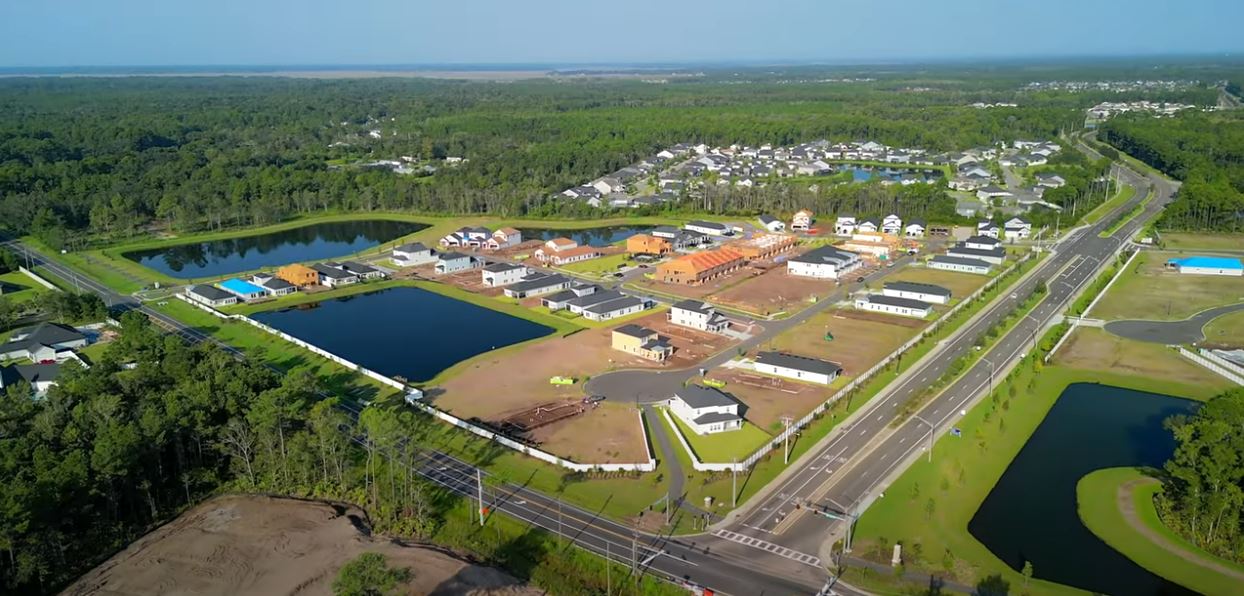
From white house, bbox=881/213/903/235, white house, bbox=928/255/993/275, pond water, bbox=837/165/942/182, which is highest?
pond water, bbox=837/165/942/182

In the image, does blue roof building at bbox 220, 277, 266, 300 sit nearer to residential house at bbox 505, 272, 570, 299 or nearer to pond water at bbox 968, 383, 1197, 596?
residential house at bbox 505, 272, 570, 299

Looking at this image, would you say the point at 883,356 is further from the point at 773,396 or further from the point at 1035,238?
the point at 1035,238

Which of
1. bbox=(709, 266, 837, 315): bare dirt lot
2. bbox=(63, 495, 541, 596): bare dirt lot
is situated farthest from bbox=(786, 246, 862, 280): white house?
bbox=(63, 495, 541, 596): bare dirt lot

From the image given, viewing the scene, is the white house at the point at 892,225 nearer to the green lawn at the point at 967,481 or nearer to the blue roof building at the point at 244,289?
the green lawn at the point at 967,481

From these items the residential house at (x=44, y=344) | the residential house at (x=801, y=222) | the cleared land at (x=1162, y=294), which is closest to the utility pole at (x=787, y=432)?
the cleared land at (x=1162, y=294)

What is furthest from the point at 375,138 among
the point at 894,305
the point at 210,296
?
the point at 894,305

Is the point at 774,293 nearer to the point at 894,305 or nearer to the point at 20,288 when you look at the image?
the point at 894,305
